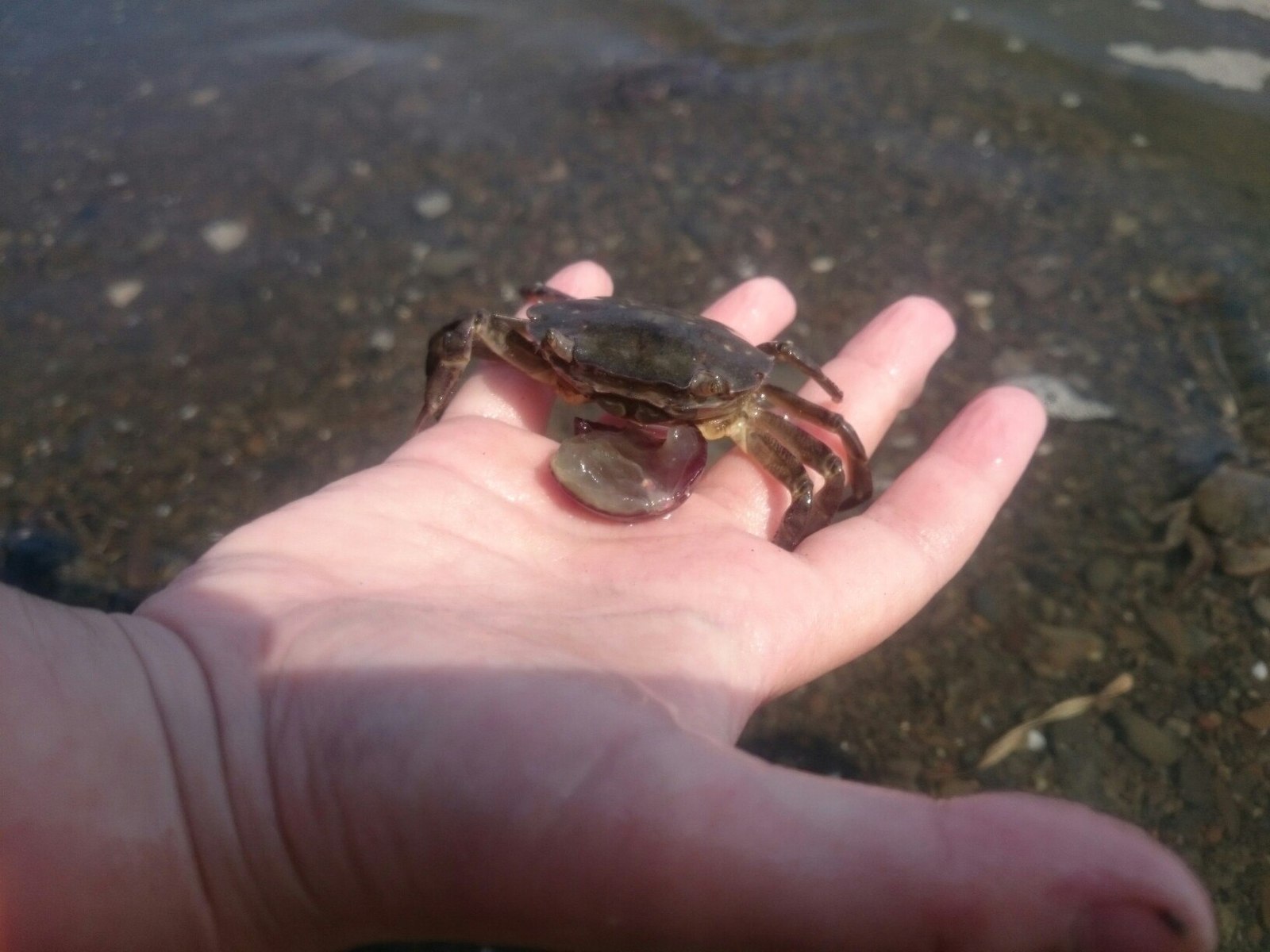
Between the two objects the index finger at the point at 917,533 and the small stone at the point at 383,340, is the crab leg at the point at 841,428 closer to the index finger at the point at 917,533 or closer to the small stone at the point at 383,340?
the index finger at the point at 917,533

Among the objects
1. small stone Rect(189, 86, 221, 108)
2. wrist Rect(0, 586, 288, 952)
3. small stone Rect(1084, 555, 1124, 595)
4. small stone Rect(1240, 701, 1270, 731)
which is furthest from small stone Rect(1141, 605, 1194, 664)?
small stone Rect(189, 86, 221, 108)

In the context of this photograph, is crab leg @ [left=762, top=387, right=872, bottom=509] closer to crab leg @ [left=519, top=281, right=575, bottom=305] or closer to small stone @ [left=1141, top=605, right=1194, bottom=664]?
crab leg @ [left=519, top=281, right=575, bottom=305]

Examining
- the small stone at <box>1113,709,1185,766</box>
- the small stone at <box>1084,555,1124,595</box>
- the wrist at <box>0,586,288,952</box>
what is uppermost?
the wrist at <box>0,586,288,952</box>

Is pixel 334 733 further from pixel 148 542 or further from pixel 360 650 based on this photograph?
pixel 148 542

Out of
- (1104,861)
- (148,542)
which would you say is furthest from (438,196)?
(1104,861)

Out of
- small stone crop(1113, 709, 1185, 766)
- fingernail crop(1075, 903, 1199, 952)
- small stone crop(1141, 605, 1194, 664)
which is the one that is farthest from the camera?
small stone crop(1141, 605, 1194, 664)

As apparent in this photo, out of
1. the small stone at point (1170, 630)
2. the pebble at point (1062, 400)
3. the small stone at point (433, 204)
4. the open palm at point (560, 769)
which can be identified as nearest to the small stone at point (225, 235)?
the small stone at point (433, 204)

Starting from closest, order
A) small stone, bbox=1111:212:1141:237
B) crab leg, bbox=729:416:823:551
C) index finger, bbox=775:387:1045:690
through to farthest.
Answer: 1. index finger, bbox=775:387:1045:690
2. crab leg, bbox=729:416:823:551
3. small stone, bbox=1111:212:1141:237
